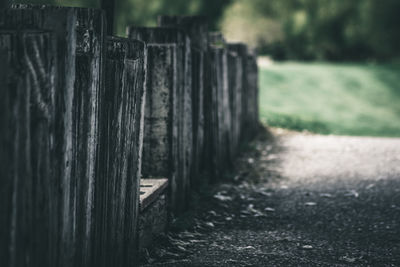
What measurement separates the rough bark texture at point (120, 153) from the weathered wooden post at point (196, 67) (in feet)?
7.06

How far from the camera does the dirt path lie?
425 cm

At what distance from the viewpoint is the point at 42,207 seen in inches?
92.2

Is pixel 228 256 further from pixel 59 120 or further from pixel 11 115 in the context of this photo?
pixel 11 115

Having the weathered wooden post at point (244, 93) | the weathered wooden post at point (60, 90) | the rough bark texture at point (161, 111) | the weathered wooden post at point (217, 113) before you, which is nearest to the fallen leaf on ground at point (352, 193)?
the weathered wooden post at point (217, 113)

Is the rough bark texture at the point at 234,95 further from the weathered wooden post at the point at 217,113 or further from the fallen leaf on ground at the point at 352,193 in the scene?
the fallen leaf on ground at the point at 352,193

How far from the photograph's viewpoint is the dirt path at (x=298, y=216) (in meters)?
4.25

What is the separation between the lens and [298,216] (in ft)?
18.5

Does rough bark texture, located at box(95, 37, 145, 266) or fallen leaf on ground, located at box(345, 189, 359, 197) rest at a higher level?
rough bark texture, located at box(95, 37, 145, 266)

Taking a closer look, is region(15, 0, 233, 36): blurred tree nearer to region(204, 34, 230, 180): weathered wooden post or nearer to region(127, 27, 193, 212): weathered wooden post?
region(204, 34, 230, 180): weathered wooden post

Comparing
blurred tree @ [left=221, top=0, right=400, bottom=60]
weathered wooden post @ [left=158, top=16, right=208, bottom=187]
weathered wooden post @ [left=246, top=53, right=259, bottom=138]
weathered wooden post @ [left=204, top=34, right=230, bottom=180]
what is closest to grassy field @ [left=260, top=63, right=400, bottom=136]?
weathered wooden post @ [left=246, top=53, right=259, bottom=138]

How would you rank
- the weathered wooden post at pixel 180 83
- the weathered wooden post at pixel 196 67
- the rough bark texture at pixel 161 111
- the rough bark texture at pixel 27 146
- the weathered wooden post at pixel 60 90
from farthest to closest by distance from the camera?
the weathered wooden post at pixel 196 67 → the weathered wooden post at pixel 180 83 → the rough bark texture at pixel 161 111 → the weathered wooden post at pixel 60 90 → the rough bark texture at pixel 27 146

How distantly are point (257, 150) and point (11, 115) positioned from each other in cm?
742

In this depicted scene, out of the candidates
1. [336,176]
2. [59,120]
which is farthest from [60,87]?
[336,176]

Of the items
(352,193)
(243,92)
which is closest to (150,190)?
(352,193)
